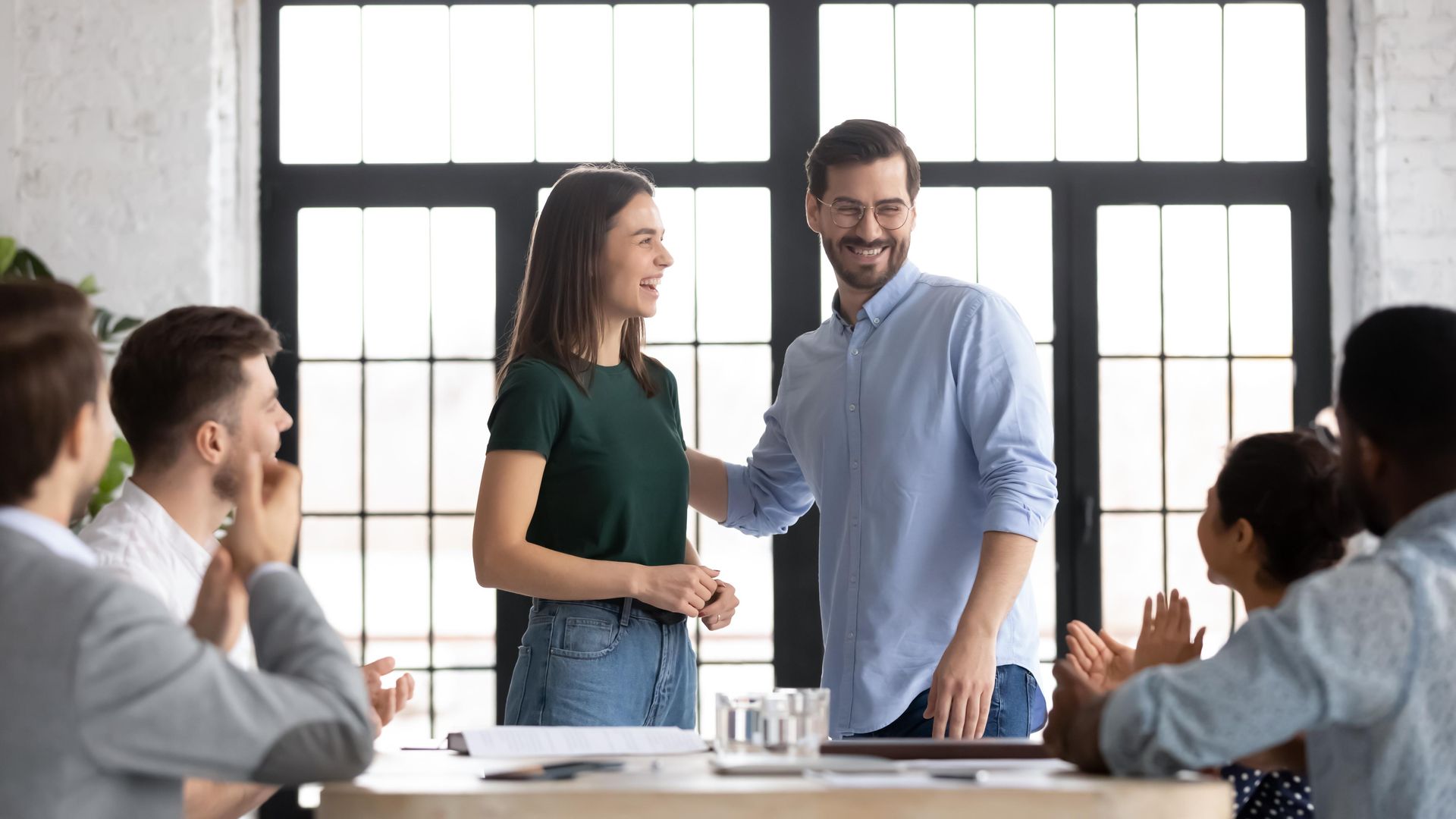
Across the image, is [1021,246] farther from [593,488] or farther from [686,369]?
[593,488]

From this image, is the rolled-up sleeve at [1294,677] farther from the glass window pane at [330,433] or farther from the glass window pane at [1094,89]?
the glass window pane at [330,433]

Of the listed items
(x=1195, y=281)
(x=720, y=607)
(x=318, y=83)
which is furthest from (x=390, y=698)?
(x=1195, y=281)

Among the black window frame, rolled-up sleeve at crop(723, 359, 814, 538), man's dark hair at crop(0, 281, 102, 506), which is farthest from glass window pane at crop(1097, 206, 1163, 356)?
man's dark hair at crop(0, 281, 102, 506)

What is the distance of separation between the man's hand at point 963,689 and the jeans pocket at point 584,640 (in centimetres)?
53

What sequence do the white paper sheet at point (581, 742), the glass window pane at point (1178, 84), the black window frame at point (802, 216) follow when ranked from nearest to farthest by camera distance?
A: the white paper sheet at point (581, 742) → the black window frame at point (802, 216) → the glass window pane at point (1178, 84)

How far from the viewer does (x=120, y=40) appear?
13.1ft

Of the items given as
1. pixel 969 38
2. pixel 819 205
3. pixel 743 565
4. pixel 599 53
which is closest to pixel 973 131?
pixel 969 38

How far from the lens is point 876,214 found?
2.49 metres

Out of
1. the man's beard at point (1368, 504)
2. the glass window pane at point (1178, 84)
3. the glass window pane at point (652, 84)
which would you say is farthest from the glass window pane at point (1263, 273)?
the man's beard at point (1368, 504)

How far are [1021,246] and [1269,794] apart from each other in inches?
107

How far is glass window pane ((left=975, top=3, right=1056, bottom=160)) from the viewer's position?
4.32 meters

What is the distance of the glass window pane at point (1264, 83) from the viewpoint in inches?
171

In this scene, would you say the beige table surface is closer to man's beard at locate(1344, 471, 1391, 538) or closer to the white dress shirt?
man's beard at locate(1344, 471, 1391, 538)

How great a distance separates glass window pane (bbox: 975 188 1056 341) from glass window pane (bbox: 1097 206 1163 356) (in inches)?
6.7
